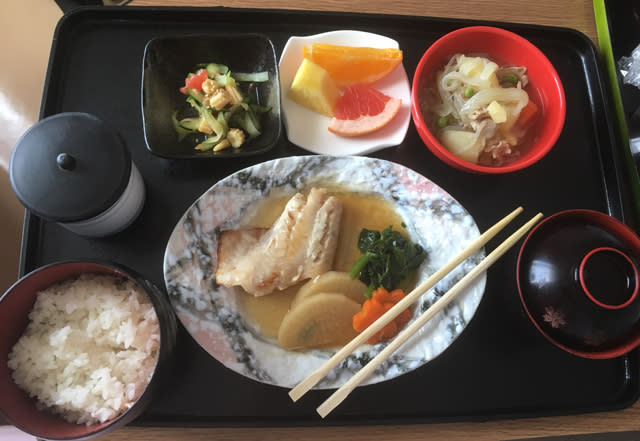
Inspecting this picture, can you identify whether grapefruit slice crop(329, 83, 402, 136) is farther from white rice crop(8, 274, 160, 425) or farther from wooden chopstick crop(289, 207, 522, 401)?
white rice crop(8, 274, 160, 425)

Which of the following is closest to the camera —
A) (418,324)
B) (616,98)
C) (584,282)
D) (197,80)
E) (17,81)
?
(584,282)

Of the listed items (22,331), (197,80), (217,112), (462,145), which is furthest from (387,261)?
(22,331)

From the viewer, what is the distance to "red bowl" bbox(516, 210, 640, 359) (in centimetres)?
110

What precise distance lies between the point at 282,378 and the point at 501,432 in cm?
68

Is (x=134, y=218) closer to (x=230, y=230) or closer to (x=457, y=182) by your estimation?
(x=230, y=230)

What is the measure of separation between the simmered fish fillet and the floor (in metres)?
0.92

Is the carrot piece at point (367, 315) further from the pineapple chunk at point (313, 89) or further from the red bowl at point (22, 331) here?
the pineapple chunk at point (313, 89)

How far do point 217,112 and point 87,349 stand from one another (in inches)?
30.6

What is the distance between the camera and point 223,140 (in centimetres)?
143

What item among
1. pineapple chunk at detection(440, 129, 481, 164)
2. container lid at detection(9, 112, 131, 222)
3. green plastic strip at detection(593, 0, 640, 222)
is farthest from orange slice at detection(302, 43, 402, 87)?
green plastic strip at detection(593, 0, 640, 222)

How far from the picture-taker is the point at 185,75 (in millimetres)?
1523

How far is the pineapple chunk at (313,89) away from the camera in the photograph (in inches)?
57.4

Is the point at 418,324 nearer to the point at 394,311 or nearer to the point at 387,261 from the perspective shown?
the point at 394,311

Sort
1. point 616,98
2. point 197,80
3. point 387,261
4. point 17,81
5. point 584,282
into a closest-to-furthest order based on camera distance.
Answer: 1. point 584,282
2. point 387,261
3. point 197,80
4. point 616,98
5. point 17,81
